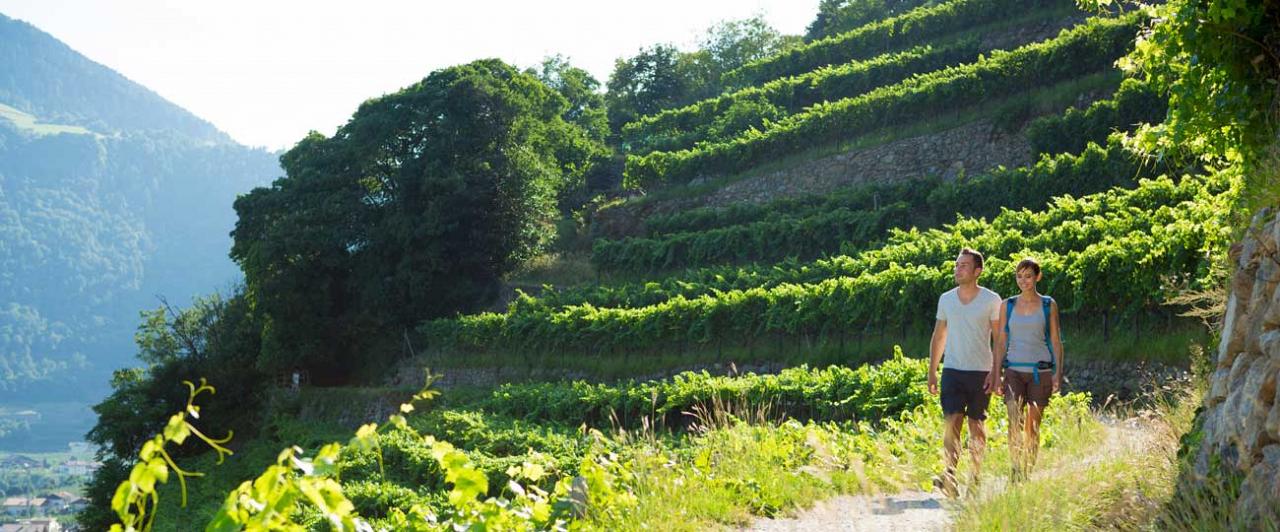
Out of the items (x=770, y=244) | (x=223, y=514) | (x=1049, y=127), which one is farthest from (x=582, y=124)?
(x=223, y=514)

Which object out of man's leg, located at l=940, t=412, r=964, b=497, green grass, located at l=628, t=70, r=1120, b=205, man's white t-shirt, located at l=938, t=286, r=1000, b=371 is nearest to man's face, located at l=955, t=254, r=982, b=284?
man's white t-shirt, located at l=938, t=286, r=1000, b=371

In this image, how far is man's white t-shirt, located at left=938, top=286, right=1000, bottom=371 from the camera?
26.0ft

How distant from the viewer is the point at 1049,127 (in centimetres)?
3241

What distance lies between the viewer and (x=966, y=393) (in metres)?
7.93

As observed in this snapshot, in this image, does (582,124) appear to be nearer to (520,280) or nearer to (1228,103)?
(520,280)

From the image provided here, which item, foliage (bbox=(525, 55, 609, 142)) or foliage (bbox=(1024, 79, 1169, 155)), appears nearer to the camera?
foliage (bbox=(1024, 79, 1169, 155))

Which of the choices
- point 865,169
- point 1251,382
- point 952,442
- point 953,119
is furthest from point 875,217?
point 1251,382

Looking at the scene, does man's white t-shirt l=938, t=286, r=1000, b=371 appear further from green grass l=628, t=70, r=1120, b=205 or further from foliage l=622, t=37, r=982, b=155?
foliage l=622, t=37, r=982, b=155

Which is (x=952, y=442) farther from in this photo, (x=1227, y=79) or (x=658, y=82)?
(x=658, y=82)

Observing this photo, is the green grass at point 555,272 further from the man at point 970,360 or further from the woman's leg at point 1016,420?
the man at point 970,360

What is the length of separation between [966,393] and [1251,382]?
254cm

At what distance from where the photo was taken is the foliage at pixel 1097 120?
29.5m

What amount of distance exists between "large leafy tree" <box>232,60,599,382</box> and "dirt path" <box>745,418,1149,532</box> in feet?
106

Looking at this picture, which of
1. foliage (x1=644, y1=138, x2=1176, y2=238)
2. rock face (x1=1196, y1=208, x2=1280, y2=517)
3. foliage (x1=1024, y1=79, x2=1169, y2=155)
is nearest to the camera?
rock face (x1=1196, y1=208, x2=1280, y2=517)
